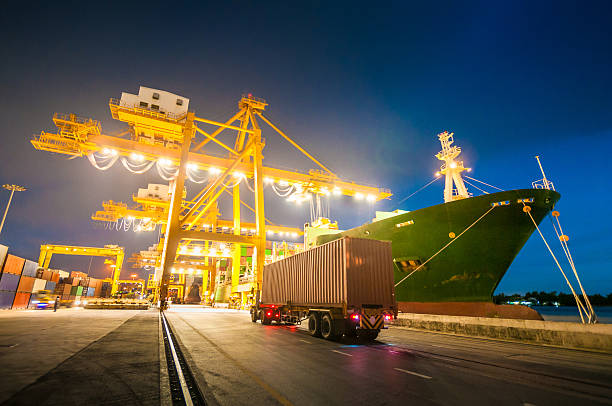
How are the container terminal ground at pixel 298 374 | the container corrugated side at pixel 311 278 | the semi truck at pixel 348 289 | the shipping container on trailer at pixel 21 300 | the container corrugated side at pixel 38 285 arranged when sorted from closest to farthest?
the container terminal ground at pixel 298 374 < the semi truck at pixel 348 289 < the container corrugated side at pixel 311 278 < the shipping container on trailer at pixel 21 300 < the container corrugated side at pixel 38 285

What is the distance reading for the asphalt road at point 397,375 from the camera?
14.9 feet

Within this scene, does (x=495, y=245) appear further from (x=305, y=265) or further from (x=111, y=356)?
(x=111, y=356)

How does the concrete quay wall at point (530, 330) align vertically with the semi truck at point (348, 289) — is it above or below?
below

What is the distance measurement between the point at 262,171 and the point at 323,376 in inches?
999

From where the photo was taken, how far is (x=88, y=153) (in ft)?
78.9

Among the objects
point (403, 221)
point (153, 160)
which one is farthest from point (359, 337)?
point (153, 160)

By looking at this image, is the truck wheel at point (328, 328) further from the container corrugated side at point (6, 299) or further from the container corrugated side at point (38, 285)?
the container corrugated side at point (38, 285)

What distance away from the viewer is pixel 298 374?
5.91m

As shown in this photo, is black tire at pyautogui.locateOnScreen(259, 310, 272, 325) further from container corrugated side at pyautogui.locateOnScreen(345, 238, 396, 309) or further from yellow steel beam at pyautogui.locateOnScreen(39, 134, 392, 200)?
yellow steel beam at pyautogui.locateOnScreen(39, 134, 392, 200)

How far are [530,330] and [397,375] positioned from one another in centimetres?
841

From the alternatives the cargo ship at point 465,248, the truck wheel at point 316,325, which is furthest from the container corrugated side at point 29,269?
the cargo ship at point 465,248

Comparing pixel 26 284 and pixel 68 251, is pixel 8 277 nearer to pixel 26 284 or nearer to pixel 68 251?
pixel 26 284

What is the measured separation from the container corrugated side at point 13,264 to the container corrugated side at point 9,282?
1.24ft

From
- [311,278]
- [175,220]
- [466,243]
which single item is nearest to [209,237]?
[175,220]
